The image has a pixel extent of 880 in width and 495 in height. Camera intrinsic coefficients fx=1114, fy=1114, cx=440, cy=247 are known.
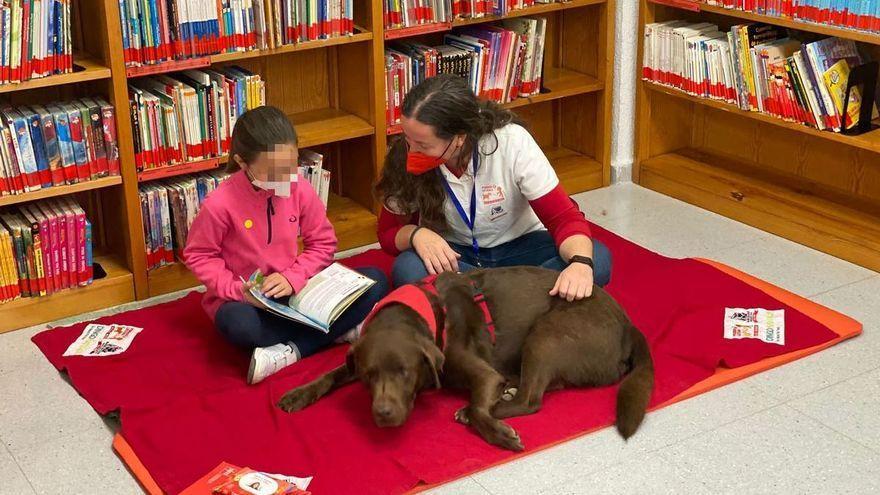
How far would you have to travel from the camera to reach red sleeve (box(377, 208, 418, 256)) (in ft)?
11.3

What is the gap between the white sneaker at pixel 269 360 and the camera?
124 inches

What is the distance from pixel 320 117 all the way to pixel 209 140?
22.4 inches

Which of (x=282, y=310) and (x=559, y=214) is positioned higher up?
(x=559, y=214)

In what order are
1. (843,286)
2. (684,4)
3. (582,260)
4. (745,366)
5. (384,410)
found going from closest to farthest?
(384,410)
(582,260)
(745,366)
(843,286)
(684,4)

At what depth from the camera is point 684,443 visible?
9.43 ft

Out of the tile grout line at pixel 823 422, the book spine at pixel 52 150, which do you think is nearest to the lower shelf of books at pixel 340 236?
the book spine at pixel 52 150

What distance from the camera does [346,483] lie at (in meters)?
2.68

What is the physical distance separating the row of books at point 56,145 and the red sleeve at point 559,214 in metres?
1.41

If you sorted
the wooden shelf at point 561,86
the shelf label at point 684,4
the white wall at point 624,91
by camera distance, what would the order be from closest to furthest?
the shelf label at point 684,4 < the wooden shelf at point 561,86 < the white wall at point 624,91

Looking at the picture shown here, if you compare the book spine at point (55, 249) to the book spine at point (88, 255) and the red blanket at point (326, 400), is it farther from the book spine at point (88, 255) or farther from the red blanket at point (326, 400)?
the red blanket at point (326, 400)

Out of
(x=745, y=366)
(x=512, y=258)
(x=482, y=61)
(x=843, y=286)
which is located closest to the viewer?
(x=745, y=366)

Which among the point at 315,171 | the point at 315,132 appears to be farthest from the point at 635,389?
the point at 315,132

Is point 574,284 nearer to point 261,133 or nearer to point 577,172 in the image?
point 261,133

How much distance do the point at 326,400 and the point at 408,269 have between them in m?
0.50
